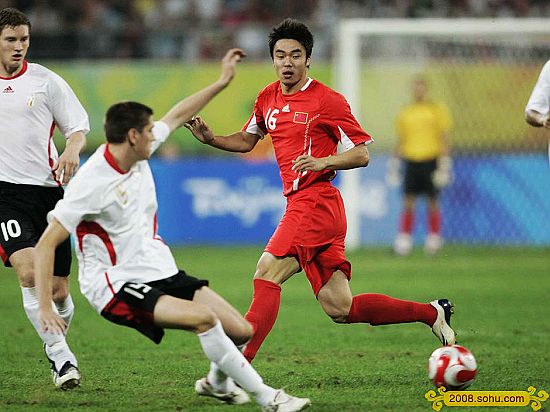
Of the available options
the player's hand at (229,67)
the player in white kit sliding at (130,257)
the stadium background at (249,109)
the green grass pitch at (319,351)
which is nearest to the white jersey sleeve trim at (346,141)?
the player's hand at (229,67)

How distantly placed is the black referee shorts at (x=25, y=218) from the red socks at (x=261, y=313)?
4.33 feet

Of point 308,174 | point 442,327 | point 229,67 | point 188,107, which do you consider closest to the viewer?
point 188,107

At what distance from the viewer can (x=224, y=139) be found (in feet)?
23.6

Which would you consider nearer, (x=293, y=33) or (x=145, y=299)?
(x=145, y=299)

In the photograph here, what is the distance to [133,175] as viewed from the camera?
5809 mm

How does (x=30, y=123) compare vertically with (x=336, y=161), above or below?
above

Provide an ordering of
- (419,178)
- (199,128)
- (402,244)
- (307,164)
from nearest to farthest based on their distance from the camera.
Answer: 1. (307,164)
2. (199,128)
3. (402,244)
4. (419,178)

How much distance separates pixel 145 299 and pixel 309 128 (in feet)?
6.18

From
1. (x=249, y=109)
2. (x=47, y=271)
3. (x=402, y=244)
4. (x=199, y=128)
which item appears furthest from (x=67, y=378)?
(x=249, y=109)

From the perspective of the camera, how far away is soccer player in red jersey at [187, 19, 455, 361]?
6.84 metres

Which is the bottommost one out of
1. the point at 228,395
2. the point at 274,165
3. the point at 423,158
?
the point at 274,165

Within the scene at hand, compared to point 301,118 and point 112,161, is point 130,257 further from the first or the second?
point 301,118

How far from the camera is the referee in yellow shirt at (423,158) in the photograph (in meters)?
16.6

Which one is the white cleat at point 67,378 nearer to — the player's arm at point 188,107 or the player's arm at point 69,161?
the player's arm at point 69,161
